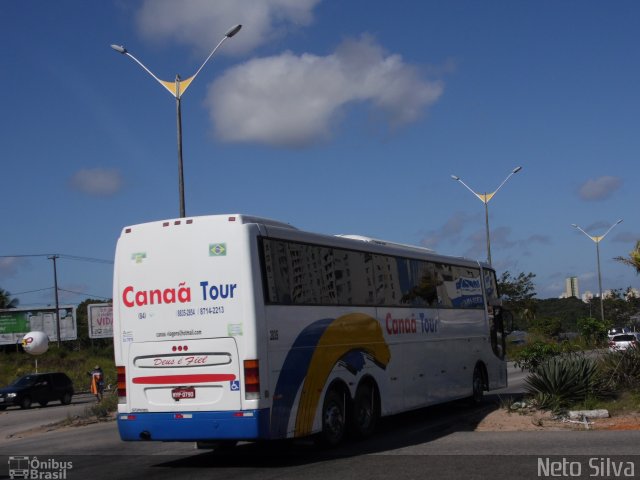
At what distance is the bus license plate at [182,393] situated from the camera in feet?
40.3

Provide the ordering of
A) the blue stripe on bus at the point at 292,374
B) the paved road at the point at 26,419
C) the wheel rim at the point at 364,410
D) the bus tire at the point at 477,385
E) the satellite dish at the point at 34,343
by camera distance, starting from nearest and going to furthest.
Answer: the blue stripe on bus at the point at 292,374, the wheel rim at the point at 364,410, the bus tire at the point at 477,385, the paved road at the point at 26,419, the satellite dish at the point at 34,343

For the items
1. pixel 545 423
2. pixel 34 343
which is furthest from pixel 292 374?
pixel 34 343

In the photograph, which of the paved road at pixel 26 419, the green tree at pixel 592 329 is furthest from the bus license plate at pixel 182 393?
the green tree at pixel 592 329

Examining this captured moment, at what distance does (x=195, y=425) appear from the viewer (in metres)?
12.2

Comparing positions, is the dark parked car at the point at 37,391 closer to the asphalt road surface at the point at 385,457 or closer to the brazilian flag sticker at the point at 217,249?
the asphalt road surface at the point at 385,457

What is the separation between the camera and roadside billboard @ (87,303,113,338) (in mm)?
50906

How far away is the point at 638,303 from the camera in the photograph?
211 ft

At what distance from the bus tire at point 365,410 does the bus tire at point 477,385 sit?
558 cm

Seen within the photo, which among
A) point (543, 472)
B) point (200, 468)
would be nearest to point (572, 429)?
point (543, 472)

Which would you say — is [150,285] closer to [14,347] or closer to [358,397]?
[358,397]

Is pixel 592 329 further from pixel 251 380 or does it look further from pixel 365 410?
pixel 251 380

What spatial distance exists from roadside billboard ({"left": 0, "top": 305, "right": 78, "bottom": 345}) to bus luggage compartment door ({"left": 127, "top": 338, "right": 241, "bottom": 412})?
60.9 metres

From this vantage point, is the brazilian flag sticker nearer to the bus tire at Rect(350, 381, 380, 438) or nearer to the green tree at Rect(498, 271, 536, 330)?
the bus tire at Rect(350, 381, 380, 438)

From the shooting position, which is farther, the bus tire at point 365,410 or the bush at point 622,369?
the bush at point 622,369
